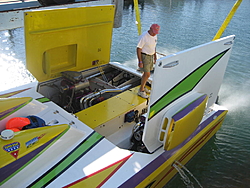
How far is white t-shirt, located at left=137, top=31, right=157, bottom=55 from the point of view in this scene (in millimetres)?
3537

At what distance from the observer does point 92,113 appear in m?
3.11

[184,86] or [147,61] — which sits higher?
[184,86]

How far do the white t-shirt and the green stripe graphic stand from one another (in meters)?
0.97

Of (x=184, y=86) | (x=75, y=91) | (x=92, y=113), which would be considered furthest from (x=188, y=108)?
(x=75, y=91)

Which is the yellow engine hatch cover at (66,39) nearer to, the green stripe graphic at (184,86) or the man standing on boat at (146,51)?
the man standing on boat at (146,51)

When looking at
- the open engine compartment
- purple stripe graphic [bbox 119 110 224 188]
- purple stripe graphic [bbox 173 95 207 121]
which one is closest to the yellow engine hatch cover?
the open engine compartment

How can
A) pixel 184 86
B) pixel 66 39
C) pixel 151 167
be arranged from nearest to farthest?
pixel 151 167 < pixel 184 86 < pixel 66 39

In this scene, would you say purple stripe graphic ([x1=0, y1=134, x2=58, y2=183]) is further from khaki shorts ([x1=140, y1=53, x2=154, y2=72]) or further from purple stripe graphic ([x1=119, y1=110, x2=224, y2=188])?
khaki shorts ([x1=140, y1=53, x2=154, y2=72])

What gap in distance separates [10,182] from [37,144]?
0.36 metres

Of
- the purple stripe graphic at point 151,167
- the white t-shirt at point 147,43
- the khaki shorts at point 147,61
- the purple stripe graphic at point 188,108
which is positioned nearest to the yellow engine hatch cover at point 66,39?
the white t-shirt at point 147,43

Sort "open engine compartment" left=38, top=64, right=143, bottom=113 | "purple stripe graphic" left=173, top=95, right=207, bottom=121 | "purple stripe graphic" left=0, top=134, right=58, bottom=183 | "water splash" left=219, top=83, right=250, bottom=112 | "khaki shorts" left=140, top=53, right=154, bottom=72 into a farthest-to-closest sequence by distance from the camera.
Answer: "water splash" left=219, top=83, right=250, bottom=112 → "khaki shorts" left=140, top=53, right=154, bottom=72 → "open engine compartment" left=38, top=64, right=143, bottom=113 → "purple stripe graphic" left=173, top=95, right=207, bottom=121 → "purple stripe graphic" left=0, top=134, right=58, bottom=183

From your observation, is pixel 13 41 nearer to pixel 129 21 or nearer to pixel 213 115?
pixel 129 21

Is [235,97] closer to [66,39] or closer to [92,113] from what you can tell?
[92,113]

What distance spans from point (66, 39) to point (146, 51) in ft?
3.79
